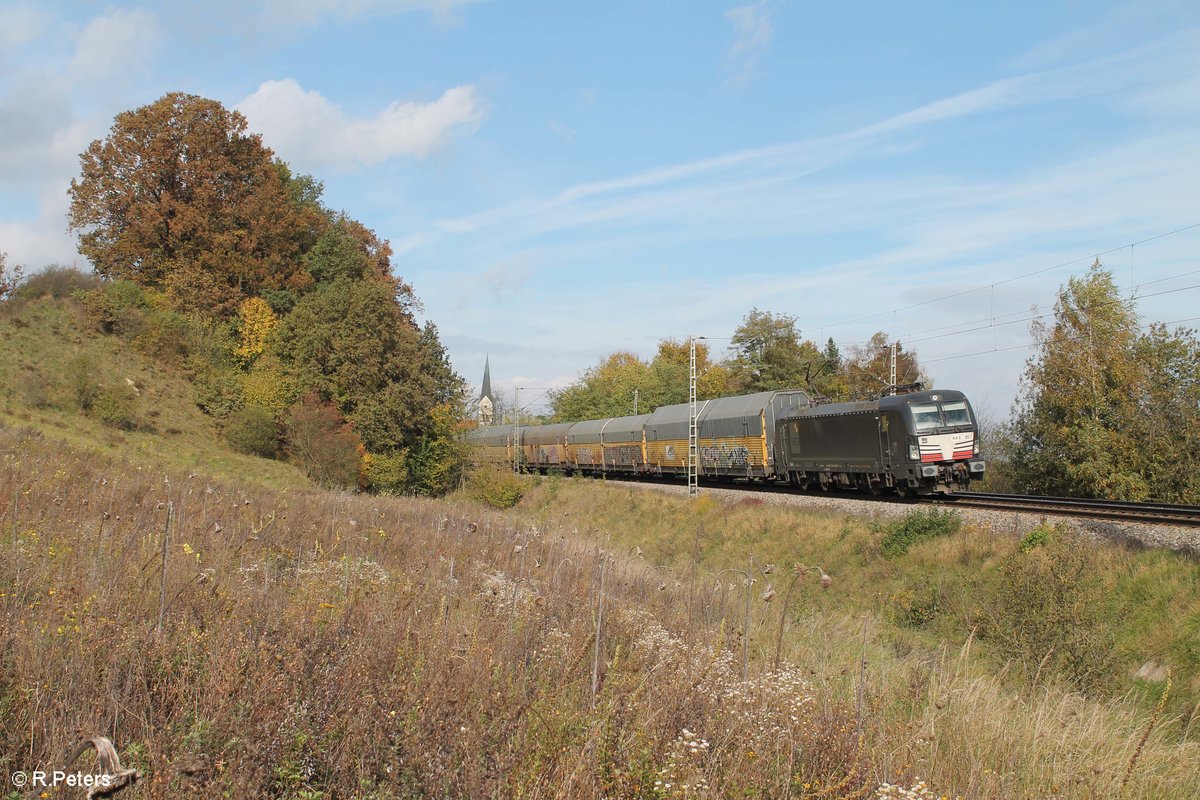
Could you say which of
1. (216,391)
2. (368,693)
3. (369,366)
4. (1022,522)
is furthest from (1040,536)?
(216,391)

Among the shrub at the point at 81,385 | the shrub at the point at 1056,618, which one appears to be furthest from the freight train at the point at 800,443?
the shrub at the point at 81,385

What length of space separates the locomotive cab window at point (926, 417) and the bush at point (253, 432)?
26.5 meters

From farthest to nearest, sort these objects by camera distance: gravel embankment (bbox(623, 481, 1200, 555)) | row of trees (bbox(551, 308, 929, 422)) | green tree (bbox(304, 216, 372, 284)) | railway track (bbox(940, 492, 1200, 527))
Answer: row of trees (bbox(551, 308, 929, 422))
green tree (bbox(304, 216, 372, 284))
railway track (bbox(940, 492, 1200, 527))
gravel embankment (bbox(623, 481, 1200, 555))

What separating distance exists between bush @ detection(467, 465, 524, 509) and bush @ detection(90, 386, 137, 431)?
15.5 meters

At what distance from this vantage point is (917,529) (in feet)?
69.1

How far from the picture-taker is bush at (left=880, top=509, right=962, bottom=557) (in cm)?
2069

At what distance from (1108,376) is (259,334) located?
132 feet

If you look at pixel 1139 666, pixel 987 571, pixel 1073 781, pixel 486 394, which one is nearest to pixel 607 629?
pixel 1073 781

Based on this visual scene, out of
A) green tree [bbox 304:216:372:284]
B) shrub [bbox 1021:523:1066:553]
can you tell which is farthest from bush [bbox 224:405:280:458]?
shrub [bbox 1021:523:1066:553]

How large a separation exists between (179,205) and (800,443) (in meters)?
32.9

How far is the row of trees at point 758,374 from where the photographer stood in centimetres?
6794

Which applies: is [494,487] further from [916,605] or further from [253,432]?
[916,605]

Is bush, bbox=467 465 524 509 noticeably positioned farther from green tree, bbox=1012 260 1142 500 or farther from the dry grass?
the dry grass

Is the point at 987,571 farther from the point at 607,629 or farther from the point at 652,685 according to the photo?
the point at 652,685
